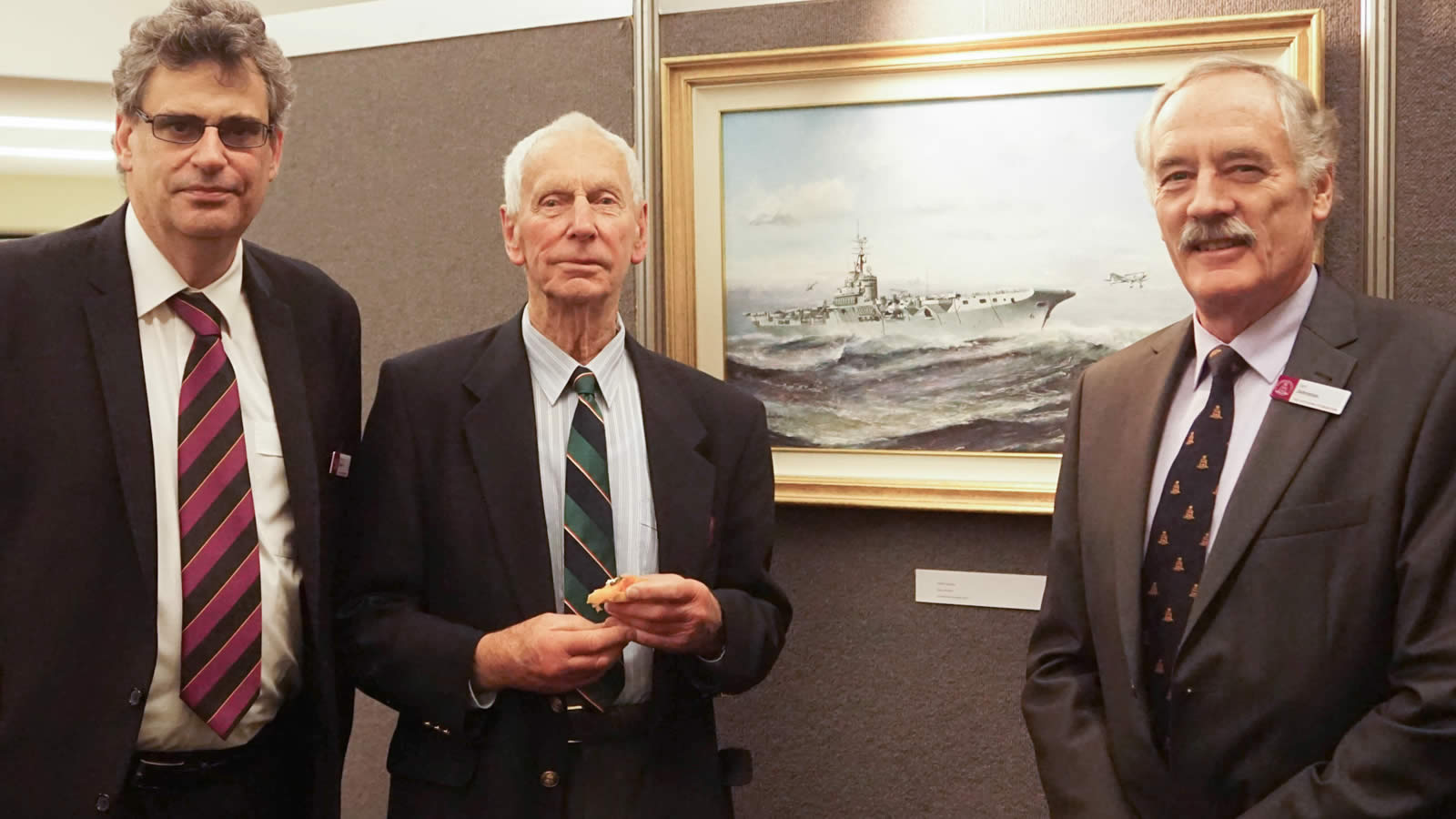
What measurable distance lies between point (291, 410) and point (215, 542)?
9.2 inches

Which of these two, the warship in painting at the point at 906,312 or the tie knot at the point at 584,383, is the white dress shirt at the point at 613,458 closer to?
the tie knot at the point at 584,383

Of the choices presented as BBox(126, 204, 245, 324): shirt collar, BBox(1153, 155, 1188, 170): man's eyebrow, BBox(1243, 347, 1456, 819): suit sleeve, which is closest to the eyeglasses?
BBox(126, 204, 245, 324): shirt collar

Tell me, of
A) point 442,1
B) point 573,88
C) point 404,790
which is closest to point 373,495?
point 404,790

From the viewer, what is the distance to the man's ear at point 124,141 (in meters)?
1.63

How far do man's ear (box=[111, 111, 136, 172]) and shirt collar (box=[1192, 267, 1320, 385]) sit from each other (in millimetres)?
1575

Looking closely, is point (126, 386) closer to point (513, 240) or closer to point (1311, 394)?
point (513, 240)

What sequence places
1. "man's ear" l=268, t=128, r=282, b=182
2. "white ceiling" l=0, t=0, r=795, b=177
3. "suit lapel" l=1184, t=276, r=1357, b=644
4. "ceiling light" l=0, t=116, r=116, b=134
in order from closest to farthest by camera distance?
"suit lapel" l=1184, t=276, r=1357, b=644 < "man's ear" l=268, t=128, r=282, b=182 < "white ceiling" l=0, t=0, r=795, b=177 < "ceiling light" l=0, t=116, r=116, b=134

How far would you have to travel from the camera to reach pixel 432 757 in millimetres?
1607

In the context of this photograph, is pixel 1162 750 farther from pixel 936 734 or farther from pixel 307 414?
pixel 307 414

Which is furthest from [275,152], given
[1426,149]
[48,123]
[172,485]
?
[48,123]

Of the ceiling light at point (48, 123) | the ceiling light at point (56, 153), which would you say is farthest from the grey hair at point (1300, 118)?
the ceiling light at point (56, 153)

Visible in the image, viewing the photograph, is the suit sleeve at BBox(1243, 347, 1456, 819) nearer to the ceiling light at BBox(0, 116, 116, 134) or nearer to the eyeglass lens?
the eyeglass lens

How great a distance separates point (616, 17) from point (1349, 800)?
6.07ft

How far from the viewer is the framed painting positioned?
6.50 ft
